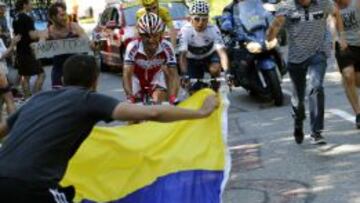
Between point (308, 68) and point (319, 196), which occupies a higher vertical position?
point (308, 68)

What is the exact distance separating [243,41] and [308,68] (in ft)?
13.0

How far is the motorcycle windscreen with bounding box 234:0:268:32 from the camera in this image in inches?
495

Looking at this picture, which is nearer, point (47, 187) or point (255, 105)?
point (47, 187)

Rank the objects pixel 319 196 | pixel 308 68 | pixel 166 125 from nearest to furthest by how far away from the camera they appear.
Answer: pixel 166 125 < pixel 319 196 < pixel 308 68

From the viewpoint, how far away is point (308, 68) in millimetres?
8562

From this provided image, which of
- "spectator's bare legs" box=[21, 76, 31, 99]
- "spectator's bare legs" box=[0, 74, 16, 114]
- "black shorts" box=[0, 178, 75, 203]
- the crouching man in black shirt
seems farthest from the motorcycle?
"black shorts" box=[0, 178, 75, 203]

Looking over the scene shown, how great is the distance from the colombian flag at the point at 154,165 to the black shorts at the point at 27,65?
9267 millimetres

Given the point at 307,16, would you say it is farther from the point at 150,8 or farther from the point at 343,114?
the point at 343,114

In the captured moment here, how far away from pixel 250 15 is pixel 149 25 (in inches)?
228

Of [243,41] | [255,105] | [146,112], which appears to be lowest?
[255,105]

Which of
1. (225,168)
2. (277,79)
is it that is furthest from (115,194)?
(277,79)

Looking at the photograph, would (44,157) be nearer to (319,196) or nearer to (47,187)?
(47,187)

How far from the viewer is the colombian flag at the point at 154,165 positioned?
519cm

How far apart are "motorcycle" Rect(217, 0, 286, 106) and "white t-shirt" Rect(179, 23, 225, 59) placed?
2349 millimetres
